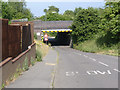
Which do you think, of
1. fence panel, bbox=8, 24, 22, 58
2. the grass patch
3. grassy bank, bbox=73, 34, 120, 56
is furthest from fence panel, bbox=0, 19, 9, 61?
grassy bank, bbox=73, 34, 120, 56

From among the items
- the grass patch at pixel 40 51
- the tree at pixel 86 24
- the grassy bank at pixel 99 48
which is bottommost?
the grassy bank at pixel 99 48

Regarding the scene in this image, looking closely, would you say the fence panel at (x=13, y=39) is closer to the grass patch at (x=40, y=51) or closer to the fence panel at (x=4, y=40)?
the fence panel at (x=4, y=40)

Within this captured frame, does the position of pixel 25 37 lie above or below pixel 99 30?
above

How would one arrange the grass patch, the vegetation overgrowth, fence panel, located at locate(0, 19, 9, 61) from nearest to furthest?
1. fence panel, located at locate(0, 19, 9, 61)
2. the grass patch
3. the vegetation overgrowth

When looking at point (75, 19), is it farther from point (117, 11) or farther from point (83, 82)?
point (83, 82)

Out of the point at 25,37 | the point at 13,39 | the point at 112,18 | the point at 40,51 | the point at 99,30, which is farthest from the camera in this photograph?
the point at 99,30

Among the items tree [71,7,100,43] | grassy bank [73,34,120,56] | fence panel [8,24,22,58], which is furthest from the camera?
tree [71,7,100,43]

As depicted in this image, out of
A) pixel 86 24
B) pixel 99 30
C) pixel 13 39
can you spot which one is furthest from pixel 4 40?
pixel 86 24

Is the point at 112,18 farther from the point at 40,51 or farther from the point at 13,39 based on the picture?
the point at 13,39

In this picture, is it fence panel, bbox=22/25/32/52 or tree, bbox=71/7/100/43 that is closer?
fence panel, bbox=22/25/32/52

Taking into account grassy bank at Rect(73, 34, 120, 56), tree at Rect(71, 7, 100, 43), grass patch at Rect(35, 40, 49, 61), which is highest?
tree at Rect(71, 7, 100, 43)

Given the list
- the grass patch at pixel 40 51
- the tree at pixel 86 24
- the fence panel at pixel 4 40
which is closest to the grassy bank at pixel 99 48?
the tree at pixel 86 24

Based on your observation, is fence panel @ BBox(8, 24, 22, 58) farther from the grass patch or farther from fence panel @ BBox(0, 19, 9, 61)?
the grass patch

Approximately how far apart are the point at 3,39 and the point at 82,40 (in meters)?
41.6
